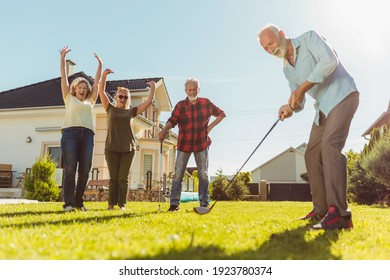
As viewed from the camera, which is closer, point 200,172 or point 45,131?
point 200,172

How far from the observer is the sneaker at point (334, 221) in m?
2.98

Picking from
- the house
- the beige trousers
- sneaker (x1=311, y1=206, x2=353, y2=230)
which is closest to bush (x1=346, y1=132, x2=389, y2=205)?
the beige trousers

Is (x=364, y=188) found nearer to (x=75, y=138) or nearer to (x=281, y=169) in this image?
(x=75, y=138)

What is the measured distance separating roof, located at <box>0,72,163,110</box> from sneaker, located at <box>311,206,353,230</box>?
55.4 ft

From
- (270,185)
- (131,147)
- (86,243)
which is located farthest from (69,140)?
(270,185)

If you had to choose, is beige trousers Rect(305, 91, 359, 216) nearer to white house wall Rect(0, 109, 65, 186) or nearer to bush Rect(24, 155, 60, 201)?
bush Rect(24, 155, 60, 201)

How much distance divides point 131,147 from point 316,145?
9.02 ft

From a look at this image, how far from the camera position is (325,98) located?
3.37 metres

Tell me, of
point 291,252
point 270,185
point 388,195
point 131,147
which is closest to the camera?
point 291,252

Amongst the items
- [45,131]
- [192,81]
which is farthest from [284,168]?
[192,81]

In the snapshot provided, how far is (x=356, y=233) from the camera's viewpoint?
2.82 m

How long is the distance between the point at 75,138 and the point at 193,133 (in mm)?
1648

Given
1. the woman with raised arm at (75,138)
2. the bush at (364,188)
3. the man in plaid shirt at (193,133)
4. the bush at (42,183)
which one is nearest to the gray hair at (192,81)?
the man in plaid shirt at (193,133)
